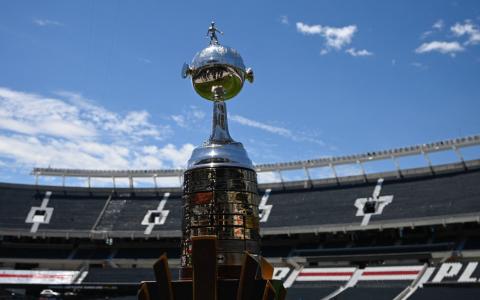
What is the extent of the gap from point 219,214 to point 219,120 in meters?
1.62

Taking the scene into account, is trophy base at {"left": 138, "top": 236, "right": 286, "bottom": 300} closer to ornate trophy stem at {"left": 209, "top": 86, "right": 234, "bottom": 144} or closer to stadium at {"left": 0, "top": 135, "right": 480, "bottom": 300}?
ornate trophy stem at {"left": 209, "top": 86, "right": 234, "bottom": 144}

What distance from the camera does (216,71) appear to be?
728cm

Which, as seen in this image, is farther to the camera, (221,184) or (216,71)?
(216,71)

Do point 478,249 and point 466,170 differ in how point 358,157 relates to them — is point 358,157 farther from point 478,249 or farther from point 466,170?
point 478,249

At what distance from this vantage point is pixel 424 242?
3366 cm

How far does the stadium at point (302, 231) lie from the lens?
30688 mm

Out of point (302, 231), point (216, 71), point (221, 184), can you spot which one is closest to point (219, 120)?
point (216, 71)

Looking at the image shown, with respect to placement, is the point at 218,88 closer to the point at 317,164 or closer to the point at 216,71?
the point at 216,71

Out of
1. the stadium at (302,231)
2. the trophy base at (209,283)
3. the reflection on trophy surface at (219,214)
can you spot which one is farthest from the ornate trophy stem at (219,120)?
the stadium at (302,231)

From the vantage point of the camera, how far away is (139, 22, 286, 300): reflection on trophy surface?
5902 millimetres

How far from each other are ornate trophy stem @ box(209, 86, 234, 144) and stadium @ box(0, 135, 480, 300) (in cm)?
2115

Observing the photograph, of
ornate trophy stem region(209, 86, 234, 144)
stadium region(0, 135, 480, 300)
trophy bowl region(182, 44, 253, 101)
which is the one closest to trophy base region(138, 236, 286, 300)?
ornate trophy stem region(209, 86, 234, 144)

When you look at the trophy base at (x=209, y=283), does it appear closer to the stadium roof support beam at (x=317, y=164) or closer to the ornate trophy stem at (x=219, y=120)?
the ornate trophy stem at (x=219, y=120)

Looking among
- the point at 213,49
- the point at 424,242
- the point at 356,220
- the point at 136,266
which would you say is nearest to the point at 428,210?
the point at 424,242
